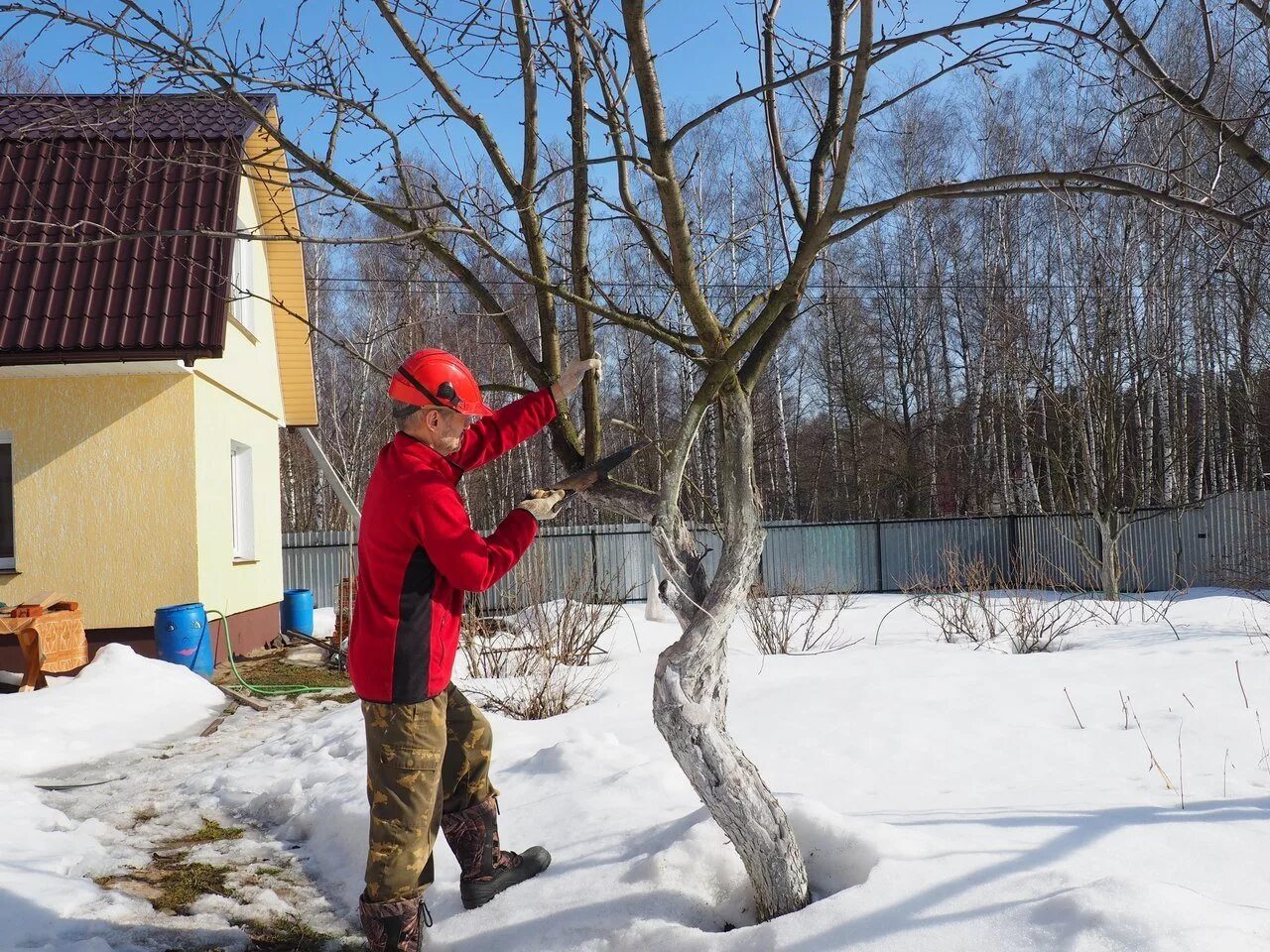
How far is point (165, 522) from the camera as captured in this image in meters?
8.73

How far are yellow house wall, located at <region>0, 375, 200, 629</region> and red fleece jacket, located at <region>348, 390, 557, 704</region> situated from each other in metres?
6.72

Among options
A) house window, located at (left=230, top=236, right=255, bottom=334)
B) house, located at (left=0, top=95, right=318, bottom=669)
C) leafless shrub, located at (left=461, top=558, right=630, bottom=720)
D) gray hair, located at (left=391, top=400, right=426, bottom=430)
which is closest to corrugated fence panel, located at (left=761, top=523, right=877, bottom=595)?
house window, located at (left=230, top=236, right=255, bottom=334)

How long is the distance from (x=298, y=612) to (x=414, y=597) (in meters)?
9.81

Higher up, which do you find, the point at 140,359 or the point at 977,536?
the point at 140,359

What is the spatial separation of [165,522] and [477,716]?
669cm

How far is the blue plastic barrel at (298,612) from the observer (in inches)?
466

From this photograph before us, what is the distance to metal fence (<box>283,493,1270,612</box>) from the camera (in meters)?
16.5

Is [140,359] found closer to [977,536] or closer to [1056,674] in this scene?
[1056,674]

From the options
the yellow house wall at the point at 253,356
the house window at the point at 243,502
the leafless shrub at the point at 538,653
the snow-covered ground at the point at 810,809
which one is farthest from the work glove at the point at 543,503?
the house window at the point at 243,502

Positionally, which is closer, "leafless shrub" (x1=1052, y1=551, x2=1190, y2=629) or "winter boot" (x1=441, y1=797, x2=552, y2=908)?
"winter boot" (x1=441, y1=797, x2=552, y2=908)

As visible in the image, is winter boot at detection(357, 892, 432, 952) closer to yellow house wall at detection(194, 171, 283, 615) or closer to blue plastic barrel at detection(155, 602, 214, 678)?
blue plastic barrel at detection(155, 602, 214, 678)

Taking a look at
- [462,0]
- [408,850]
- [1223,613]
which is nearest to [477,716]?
[408,850]

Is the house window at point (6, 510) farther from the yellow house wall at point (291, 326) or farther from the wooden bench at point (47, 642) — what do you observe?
the yellow house wall at point (291, 326)

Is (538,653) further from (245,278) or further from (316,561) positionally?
(316,561)
